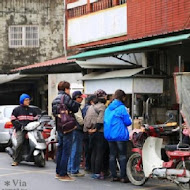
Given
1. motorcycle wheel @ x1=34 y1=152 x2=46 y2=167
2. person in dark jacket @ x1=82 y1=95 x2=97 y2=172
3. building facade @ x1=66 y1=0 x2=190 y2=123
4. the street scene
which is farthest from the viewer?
building facade @ x1=66 y1=0 x2=190 y2=123

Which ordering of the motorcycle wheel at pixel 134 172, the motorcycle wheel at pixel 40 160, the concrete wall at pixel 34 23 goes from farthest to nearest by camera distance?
1. the concrete wall at pixel 34 23
2. the motorcycle wheel at pixel 40 160
3. the motorcycle wheel at pixel 134 172

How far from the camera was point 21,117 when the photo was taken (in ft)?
40.4

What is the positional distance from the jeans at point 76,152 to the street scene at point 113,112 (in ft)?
0.07

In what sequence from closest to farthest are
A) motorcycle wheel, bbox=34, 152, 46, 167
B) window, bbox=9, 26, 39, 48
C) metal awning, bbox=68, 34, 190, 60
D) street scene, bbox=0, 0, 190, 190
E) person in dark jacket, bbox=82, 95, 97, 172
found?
1. street scene, bbox=0, 0, 190, 190
2. metal awning, bbox=68, 34, 190, 60
3. person in dark jacket, bbox=82, 95, 97, 172
4. motorcycle wheel, bbox=34, 152, 46, 167
5. window, bbox=9, 26, 39, 48

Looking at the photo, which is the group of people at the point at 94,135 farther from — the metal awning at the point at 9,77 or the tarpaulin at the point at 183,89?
the metal awning at the point at 9,77

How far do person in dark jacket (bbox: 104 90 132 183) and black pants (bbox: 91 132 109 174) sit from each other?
0.42 meters

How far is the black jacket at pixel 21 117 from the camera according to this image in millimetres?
12250

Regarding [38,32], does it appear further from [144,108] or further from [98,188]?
[98,188]

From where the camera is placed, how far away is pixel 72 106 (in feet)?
32.6

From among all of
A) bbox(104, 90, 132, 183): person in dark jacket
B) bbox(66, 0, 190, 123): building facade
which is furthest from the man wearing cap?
bbox(66, 0, 190, 123): building facade

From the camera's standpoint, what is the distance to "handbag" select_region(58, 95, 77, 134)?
992 cm

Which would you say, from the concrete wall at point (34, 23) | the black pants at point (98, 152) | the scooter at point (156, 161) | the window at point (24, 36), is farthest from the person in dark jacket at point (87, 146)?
the window at point (24, 36)

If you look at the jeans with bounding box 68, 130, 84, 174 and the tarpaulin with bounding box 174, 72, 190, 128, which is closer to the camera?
the tarpaulin with bounding box 174, 72, 190, 128

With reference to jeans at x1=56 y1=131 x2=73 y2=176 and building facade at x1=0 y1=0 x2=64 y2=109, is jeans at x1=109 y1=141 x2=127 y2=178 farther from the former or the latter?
building facade at x1=0 y1=0 x2=64 y2=109
